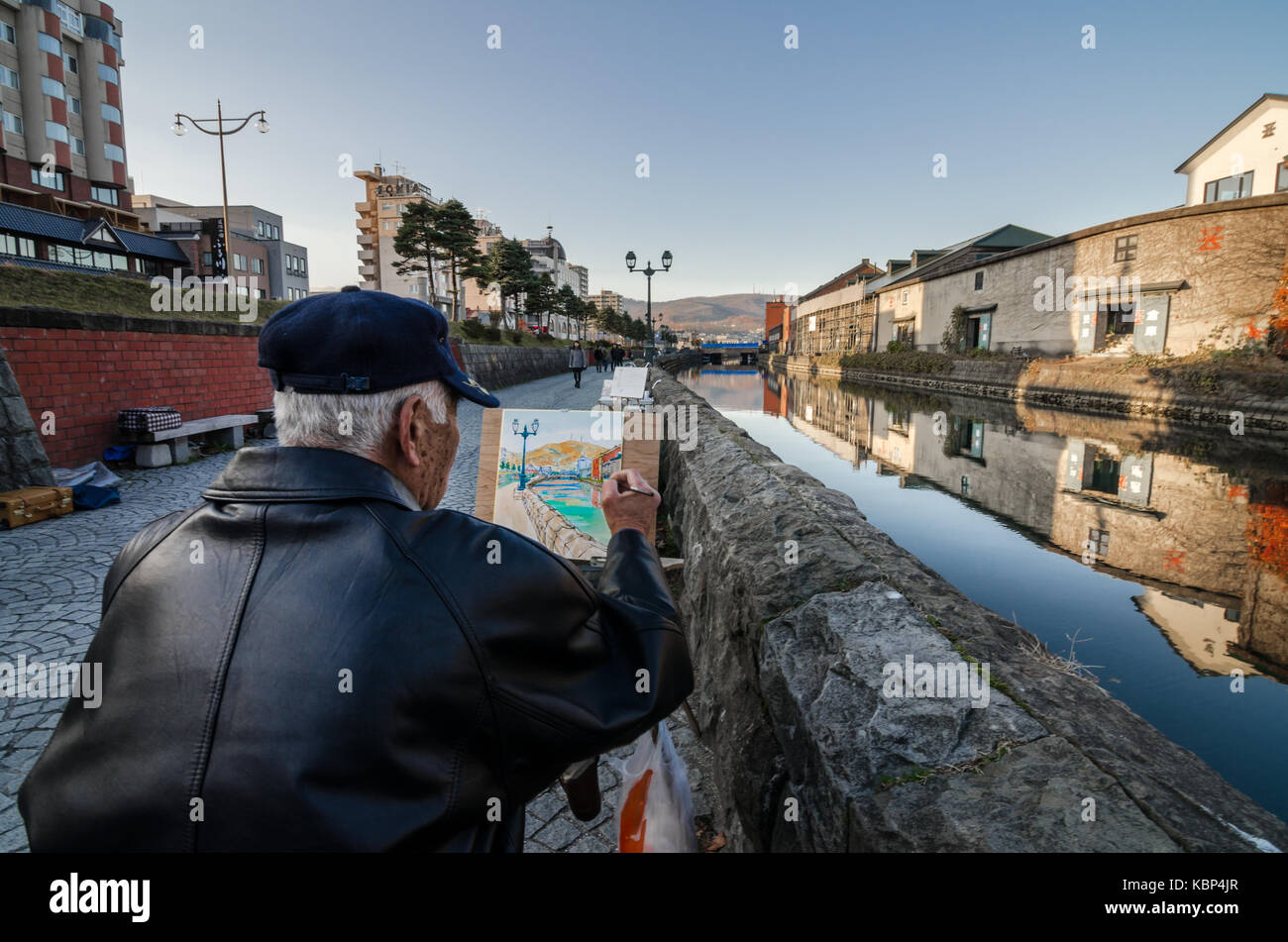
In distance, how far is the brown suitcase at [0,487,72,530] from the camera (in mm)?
6648

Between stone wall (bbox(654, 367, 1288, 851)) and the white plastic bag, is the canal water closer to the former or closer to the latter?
stone wall (bbox(654, 367, 1288, 851))

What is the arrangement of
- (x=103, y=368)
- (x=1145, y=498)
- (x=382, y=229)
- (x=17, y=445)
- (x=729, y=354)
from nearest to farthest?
(x=17, y=445) < (x=103, y=368) < (x=1145, y=498) < (x=382, y=229) < (x=729, y=354)

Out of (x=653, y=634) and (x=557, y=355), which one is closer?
(x=653, y=634)

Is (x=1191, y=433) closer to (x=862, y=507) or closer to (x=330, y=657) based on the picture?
(x=862, y=507)

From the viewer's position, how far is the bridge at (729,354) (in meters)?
109

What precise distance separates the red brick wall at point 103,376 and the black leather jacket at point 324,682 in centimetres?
987

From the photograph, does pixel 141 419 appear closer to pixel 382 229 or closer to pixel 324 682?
pixel 324 682

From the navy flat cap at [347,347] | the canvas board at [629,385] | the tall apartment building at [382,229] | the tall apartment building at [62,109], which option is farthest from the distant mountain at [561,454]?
the tall apartment building at [382,229]

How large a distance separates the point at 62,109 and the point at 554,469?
6025 cm

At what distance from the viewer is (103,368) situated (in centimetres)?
944

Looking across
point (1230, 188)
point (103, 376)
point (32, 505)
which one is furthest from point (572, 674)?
point (1230, 188)
